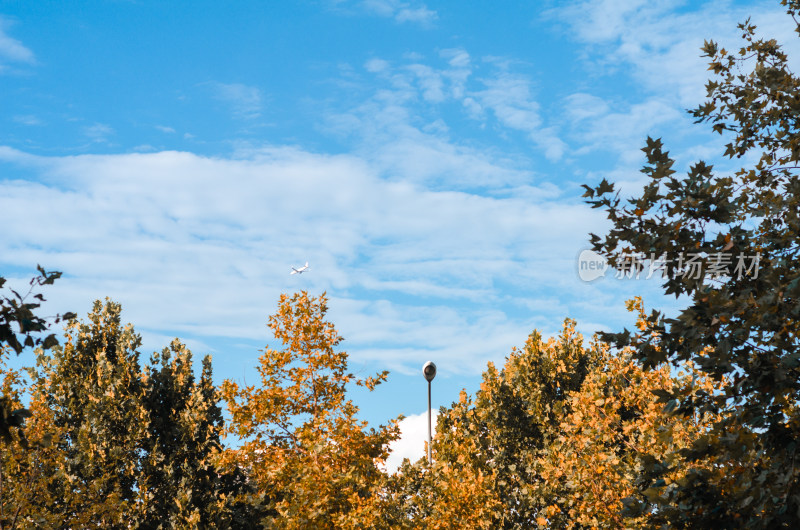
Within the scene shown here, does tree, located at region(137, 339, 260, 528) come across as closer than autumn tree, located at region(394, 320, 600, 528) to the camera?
No

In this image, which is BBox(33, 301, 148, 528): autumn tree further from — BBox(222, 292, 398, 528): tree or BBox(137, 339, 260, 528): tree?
BBox(222, 292, 398, 528): tree

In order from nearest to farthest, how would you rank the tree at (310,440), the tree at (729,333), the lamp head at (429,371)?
the tree at (729,333)
the tree at (310,440)
the lamp head at (429,371)

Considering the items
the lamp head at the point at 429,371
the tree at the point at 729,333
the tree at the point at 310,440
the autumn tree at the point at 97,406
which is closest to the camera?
the tree at the point at 729,333

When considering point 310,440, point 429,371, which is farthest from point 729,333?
point 429,371

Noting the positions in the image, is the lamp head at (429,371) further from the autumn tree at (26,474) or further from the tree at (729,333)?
the tree at (729,333)

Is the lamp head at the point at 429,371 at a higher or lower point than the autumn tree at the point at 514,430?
higher

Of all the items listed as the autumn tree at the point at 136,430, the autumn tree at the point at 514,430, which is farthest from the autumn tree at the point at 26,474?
the autumn tree at the point at 514,430

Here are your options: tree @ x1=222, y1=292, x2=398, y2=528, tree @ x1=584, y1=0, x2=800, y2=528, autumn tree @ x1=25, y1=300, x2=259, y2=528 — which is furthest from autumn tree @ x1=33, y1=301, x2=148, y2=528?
tree @ x1=584, y1=0, x2=800, y2=528

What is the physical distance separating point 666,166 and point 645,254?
3.34ft

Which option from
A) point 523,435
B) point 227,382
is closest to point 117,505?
point 227,382

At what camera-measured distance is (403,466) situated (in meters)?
20.6

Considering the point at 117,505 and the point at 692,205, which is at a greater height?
the point at 692,205

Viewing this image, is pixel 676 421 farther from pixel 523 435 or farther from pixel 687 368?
pixel 523 435

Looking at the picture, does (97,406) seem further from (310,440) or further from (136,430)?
(310,440)
